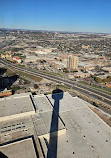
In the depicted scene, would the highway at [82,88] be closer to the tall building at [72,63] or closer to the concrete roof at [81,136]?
the concrete roof at [81,136]

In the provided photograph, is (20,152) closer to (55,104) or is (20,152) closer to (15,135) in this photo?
(15,135)

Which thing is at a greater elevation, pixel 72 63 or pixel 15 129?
pixel 72 63

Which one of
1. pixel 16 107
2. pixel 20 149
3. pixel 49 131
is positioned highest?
pixel 16 107

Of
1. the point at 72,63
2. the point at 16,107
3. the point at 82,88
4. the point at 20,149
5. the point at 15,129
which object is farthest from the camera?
the point at 72,63

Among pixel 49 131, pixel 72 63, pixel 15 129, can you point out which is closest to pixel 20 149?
pixel 15 129

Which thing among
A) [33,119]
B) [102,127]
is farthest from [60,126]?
[102,127]

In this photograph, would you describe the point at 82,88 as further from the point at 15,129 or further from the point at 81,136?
the point at 15,129

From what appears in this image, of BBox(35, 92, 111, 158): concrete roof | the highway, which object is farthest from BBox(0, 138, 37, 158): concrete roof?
the highway

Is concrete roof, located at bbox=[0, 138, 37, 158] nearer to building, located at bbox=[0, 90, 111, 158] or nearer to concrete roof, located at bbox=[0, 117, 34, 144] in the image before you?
A: building, located at bbox=[0, 90, 111, 158]

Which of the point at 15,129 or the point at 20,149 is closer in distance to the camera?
the point at 20,149
